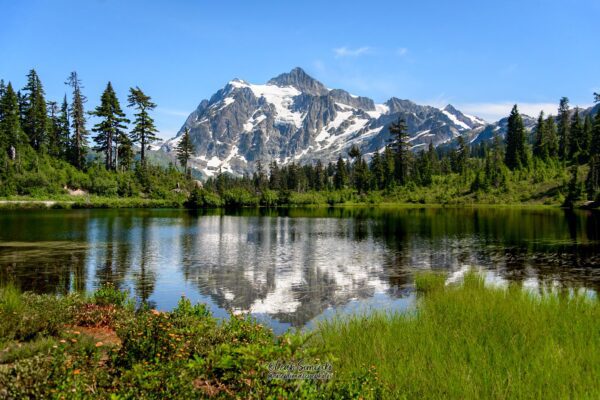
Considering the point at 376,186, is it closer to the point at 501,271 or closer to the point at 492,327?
the point at 501,271

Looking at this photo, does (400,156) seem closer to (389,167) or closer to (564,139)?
(389,167)

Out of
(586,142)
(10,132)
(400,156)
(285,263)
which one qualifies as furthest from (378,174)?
(285,263)

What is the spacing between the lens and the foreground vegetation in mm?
7188

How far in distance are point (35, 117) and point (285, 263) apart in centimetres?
11071

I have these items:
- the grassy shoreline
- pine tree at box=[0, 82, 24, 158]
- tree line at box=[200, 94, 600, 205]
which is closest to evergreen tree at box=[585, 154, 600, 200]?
tree line at box=[200, 94, 600, 205]

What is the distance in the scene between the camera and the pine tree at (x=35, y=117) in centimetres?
11588

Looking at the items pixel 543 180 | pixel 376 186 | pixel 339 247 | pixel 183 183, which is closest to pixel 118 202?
pixel 183 183

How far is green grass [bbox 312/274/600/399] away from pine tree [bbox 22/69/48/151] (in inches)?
4962

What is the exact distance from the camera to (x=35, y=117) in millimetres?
115438

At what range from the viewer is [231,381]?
8016 mm

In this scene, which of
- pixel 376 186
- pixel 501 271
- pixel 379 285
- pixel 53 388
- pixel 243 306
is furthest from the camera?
pixel 376 186

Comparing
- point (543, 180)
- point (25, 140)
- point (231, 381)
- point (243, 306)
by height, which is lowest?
point (243, 306)

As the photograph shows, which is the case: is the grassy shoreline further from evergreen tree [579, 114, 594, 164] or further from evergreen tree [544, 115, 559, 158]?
evergreen tree [544, 115, 559, 158]

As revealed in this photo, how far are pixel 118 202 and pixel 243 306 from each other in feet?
319
